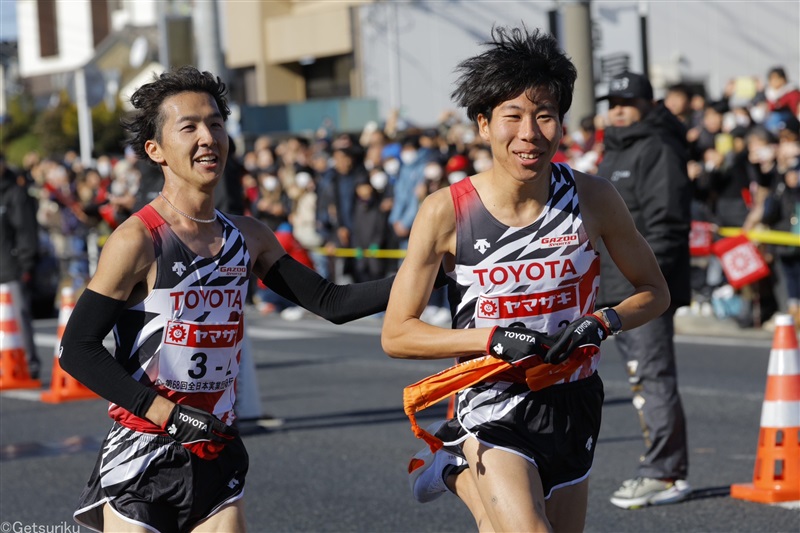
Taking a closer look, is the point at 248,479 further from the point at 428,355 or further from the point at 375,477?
the point at 428,355

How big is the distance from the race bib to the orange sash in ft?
1.87

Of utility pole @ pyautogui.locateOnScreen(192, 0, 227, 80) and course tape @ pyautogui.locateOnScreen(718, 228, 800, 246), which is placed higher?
utility pole @ pyautogui.locateOnScreen(192, 0, 227, 80)

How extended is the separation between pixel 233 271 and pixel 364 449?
490cm

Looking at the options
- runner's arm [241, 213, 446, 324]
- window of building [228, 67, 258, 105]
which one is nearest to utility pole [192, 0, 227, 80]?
runner's arm [241, 213, 446, 324]

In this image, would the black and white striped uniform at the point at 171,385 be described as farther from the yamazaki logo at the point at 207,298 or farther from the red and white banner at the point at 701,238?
the red and white banner at the point at 701,238

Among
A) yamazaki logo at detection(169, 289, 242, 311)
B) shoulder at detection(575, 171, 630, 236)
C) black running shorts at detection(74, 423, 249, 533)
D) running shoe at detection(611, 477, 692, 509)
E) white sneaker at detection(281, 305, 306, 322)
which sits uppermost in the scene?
shoulder at detection(575, 171, 630, 236)

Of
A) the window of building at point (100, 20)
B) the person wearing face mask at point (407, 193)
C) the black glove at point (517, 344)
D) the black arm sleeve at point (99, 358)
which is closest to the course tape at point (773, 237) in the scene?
the person wearing face mask at point (407, 193)

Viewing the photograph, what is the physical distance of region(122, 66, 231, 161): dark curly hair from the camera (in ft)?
14.2

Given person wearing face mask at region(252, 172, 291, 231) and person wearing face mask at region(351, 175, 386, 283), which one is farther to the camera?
person wearing face mask at region(252, 172, 291, 231)

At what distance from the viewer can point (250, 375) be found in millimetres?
9883

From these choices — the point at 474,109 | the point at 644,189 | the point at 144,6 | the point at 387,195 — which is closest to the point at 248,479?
the point at 644,189

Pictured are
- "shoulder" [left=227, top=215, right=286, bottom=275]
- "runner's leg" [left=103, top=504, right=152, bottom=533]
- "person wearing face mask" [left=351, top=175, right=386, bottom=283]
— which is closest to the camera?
"runner's leg" [left=103, top=504, right=152, bottom=533]

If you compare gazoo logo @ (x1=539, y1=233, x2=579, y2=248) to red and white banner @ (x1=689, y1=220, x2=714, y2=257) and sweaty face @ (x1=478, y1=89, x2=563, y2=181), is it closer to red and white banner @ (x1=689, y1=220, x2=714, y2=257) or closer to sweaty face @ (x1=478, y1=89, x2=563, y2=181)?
sweaty face @ (x1=478, y1=89, x2=563, y2=181)

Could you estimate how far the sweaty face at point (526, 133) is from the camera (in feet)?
13.9
